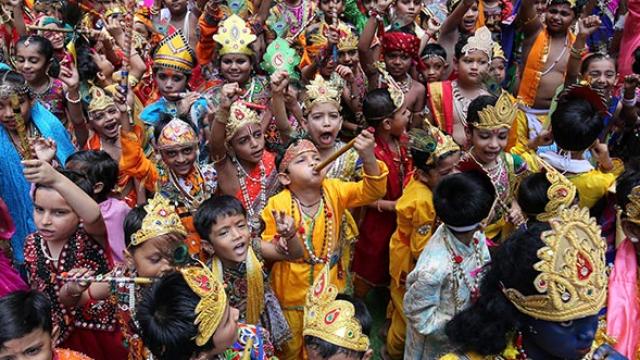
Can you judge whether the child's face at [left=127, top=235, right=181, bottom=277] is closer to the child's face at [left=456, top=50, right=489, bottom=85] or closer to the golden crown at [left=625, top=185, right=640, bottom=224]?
the golden crown at [left=625, top=185, right=640, bottom=224]

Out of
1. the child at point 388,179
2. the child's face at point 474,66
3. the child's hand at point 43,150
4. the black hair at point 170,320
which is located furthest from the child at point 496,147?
the child's hand at point 43,150

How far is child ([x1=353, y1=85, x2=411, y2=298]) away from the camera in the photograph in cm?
457

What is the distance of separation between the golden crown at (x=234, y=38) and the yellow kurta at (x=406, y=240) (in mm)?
1882

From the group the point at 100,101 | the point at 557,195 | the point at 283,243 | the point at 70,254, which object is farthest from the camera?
the point at 100,101

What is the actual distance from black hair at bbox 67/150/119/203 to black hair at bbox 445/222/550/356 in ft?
7.91

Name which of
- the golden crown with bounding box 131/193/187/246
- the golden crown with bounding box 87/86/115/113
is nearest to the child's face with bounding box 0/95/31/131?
the golden crown with bounding box 87/86/115/113

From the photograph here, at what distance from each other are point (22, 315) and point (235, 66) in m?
3.09

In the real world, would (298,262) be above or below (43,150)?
below

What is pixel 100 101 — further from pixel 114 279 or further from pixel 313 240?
pixel 114 279

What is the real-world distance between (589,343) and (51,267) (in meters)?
2.62

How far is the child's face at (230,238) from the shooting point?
3240 millimetres

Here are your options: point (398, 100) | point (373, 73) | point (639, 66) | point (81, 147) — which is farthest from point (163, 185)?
point (639, 66)

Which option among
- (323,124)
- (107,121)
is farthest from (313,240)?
(107,121)

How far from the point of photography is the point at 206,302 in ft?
7.97
